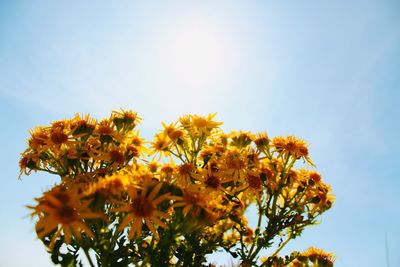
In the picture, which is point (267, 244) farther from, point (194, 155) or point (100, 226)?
point (100, 226)

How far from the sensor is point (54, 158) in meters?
3.82

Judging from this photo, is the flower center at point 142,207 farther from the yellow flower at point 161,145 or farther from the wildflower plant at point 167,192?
the yellow flower at point 161,145

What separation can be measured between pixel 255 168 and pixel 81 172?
206 centimetres

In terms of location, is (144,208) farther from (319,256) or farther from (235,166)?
(319,256)

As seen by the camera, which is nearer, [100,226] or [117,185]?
[117,185]

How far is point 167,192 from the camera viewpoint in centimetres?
293

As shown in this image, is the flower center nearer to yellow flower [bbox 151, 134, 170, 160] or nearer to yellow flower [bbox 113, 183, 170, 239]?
yellow flower [bbox 113, 183, 170, 239]

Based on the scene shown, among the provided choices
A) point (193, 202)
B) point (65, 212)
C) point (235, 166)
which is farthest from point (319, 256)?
point (65, 212)

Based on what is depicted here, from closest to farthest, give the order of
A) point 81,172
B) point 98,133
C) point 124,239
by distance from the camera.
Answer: point 124,239, point 81,172, point 98,133

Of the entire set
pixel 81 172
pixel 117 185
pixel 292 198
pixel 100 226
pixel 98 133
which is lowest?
pixel 100 226

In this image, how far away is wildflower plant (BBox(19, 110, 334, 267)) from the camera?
270 centimetres

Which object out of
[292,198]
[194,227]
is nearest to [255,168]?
[292,198]

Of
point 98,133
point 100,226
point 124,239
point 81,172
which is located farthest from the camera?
point 98,133

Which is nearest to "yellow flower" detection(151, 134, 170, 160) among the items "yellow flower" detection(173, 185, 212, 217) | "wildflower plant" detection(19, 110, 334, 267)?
"wildflower plant" detection(19, 110, 334, 267)
